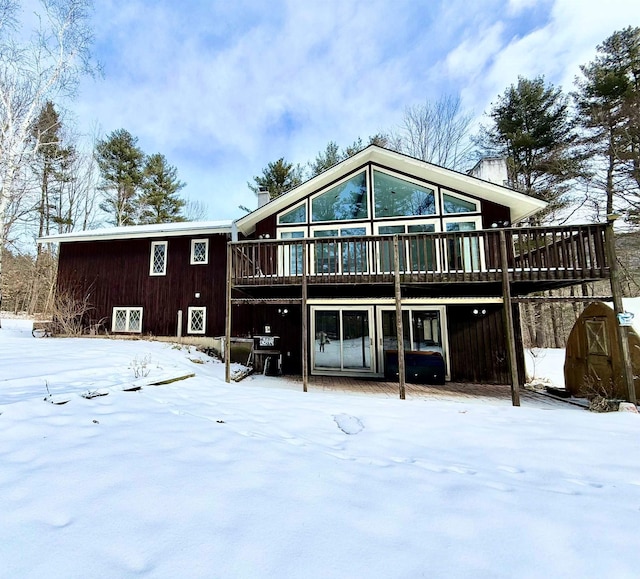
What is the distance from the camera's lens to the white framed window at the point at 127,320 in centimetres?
1170

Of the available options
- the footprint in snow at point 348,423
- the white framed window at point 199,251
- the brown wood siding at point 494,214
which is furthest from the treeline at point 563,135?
the footprint in snow at point 348,423

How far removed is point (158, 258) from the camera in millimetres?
11828

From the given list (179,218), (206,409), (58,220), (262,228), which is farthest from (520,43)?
(58,220)

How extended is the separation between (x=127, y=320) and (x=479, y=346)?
41.4 feet

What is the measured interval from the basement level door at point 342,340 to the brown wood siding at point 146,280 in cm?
388

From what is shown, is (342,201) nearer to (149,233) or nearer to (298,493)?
(149,233)

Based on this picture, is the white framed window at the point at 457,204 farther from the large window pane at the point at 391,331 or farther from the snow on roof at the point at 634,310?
the snow on roof at the point at 634,310

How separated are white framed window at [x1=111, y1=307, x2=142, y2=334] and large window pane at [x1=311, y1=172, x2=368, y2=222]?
8.03 metres

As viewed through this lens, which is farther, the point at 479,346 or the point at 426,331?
the point at 426,331

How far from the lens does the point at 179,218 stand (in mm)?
22484

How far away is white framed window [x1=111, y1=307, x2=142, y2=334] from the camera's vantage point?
11695 mm

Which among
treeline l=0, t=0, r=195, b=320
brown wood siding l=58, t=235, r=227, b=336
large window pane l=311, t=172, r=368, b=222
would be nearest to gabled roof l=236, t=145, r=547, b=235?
large window pane l=311, t=172, r=368, b=222

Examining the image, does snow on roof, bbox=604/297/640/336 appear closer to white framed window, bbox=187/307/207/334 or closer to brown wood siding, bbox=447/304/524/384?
brown wood siding, bbox=447/304/524/384

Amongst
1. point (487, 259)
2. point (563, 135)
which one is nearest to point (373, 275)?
point (487, 259)
